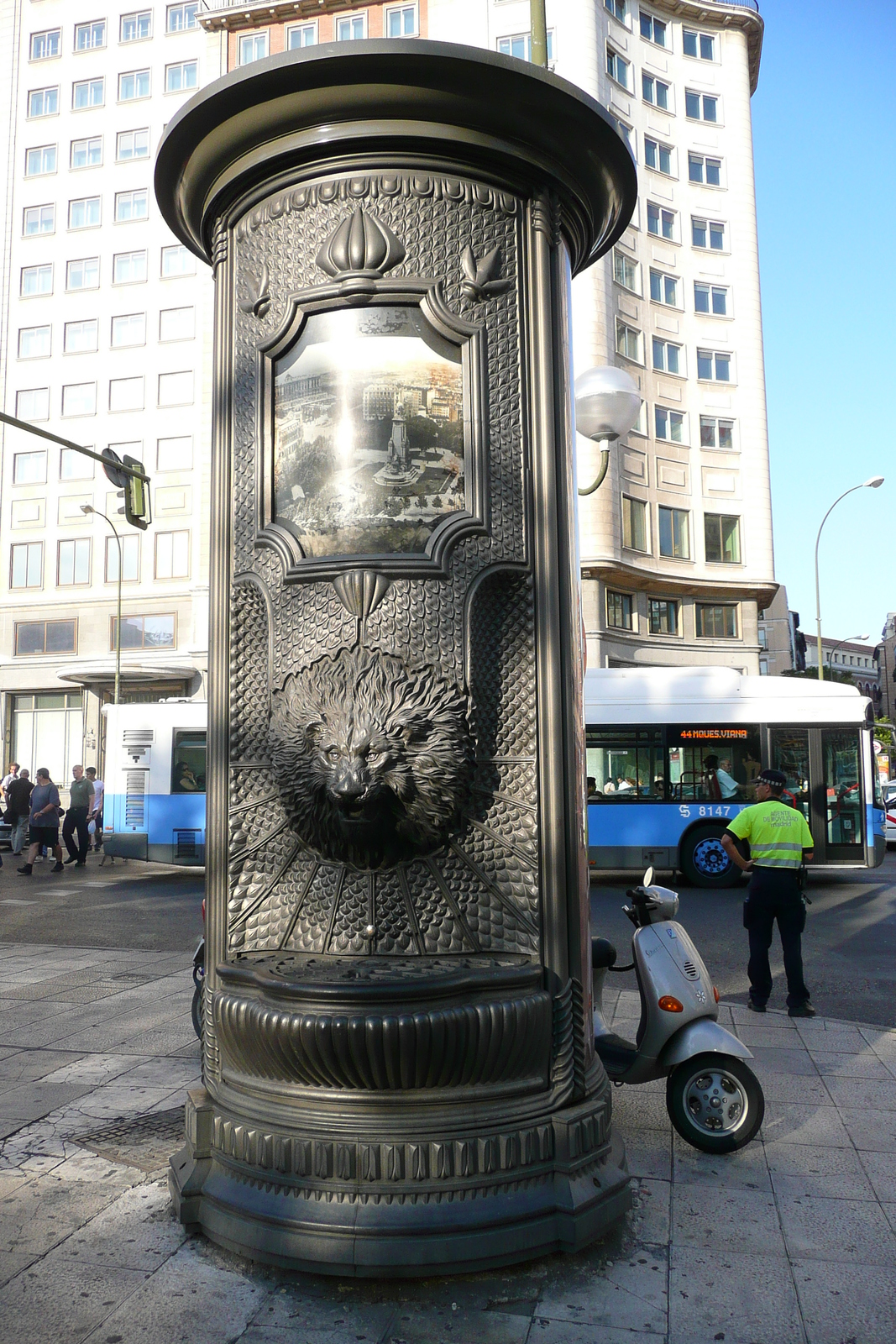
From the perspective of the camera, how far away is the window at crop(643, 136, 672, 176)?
37531 millimetres

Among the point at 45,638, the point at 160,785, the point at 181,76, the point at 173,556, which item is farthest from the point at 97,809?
the point at 181,76

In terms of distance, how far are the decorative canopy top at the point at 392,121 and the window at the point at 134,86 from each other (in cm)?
4331

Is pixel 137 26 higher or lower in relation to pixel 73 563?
higher

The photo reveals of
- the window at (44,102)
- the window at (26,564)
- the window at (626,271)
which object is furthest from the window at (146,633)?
the window at (44,102)

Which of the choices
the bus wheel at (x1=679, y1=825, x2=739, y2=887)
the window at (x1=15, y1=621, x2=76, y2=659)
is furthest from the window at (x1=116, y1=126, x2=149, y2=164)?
the bus wheel at (x1=679, y1=825, x2=739, y2=887)

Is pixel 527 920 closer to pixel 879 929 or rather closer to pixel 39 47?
pixel 879 929

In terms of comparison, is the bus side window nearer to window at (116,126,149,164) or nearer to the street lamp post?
the street lamp post

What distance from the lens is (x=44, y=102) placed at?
4222cm

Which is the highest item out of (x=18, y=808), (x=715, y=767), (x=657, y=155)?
(x=657, y=155)

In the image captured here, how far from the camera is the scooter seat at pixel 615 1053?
15.8 feet

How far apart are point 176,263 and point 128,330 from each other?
3.14 meters

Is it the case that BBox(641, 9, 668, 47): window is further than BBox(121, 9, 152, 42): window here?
No

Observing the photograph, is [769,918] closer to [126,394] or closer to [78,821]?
[78,821]

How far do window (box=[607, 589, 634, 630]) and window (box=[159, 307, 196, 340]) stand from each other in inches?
742
